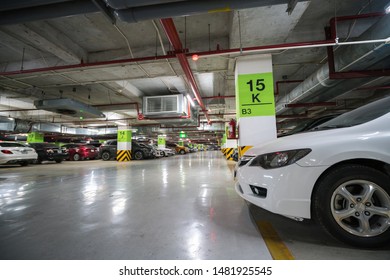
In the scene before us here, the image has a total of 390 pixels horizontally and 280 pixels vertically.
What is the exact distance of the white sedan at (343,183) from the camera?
1279mm

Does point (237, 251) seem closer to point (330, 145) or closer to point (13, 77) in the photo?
point (330, 145)

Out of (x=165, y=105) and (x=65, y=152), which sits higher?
(x=165, y=105)

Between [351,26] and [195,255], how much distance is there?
454cm

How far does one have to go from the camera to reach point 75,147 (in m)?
12.5

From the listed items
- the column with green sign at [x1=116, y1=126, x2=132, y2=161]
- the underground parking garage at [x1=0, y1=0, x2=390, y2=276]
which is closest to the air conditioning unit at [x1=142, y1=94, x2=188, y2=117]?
the underground parking garage at [x1=0, y1=0, x2=390, y2=276]

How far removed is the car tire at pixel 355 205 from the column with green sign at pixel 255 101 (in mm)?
2273

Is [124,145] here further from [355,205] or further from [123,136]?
[355,205]

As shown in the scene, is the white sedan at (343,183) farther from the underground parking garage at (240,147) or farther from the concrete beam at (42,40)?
the concrete beam at (42,40)

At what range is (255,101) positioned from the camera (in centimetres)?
366

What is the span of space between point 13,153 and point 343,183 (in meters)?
10.1

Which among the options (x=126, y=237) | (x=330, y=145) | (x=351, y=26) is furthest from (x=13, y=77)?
(x=351, y=26)

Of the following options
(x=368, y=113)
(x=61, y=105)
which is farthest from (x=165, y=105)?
(x=368, y=113)

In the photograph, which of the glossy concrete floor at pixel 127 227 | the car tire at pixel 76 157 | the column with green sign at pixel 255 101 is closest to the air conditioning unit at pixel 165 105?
the column with green sign at pixel 255 101

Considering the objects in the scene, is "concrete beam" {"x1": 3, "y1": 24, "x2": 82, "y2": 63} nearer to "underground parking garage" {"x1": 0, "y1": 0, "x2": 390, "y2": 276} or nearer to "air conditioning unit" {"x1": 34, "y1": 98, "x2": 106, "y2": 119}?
"underground parking garage" {"x1": 0, "y1": 0, "x2": 390, "y2": 276}
